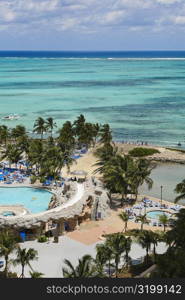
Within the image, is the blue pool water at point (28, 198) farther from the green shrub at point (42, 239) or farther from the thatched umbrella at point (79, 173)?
the thatched umbrella at point (79, 173)

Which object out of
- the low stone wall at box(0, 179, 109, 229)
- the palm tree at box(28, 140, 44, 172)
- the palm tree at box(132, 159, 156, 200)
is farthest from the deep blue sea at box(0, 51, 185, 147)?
the low stone wall at box(0, 179, 109, 229)

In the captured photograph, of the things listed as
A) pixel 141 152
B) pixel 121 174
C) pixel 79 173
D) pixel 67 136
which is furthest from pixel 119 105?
pixel 121 174

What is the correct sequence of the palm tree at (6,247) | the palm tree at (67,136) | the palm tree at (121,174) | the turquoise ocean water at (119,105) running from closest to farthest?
the palm tree at (6,247)
the palm tree at (121,174)
the palm tree at (67,136)
the turquoise ocean water at (119,105)

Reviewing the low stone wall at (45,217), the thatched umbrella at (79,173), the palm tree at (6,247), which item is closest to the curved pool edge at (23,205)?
the low stone wall at (45,217)

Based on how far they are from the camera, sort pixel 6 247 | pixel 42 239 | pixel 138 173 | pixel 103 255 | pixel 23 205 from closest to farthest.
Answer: pixel 103 255 < pixel 6 247 < pixel 42 239 < pixel 23 205 < pixel 138 173

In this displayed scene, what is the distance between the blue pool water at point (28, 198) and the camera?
41.9 meters

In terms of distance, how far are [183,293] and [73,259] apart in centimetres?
1704

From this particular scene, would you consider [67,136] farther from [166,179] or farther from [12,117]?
[12,117]

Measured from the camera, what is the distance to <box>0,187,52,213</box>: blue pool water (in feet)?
138

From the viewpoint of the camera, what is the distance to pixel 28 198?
1734 inches

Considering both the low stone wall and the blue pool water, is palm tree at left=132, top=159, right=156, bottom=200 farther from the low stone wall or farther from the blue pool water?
the blue pool water

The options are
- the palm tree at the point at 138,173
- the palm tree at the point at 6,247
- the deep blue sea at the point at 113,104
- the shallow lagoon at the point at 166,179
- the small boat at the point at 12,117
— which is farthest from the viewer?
the small boat at the point at 12,117

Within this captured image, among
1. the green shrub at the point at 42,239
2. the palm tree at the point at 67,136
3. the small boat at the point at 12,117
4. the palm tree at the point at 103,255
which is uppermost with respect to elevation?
the small boat at the point at 12,117

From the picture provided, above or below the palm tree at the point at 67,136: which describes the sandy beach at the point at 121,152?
below
